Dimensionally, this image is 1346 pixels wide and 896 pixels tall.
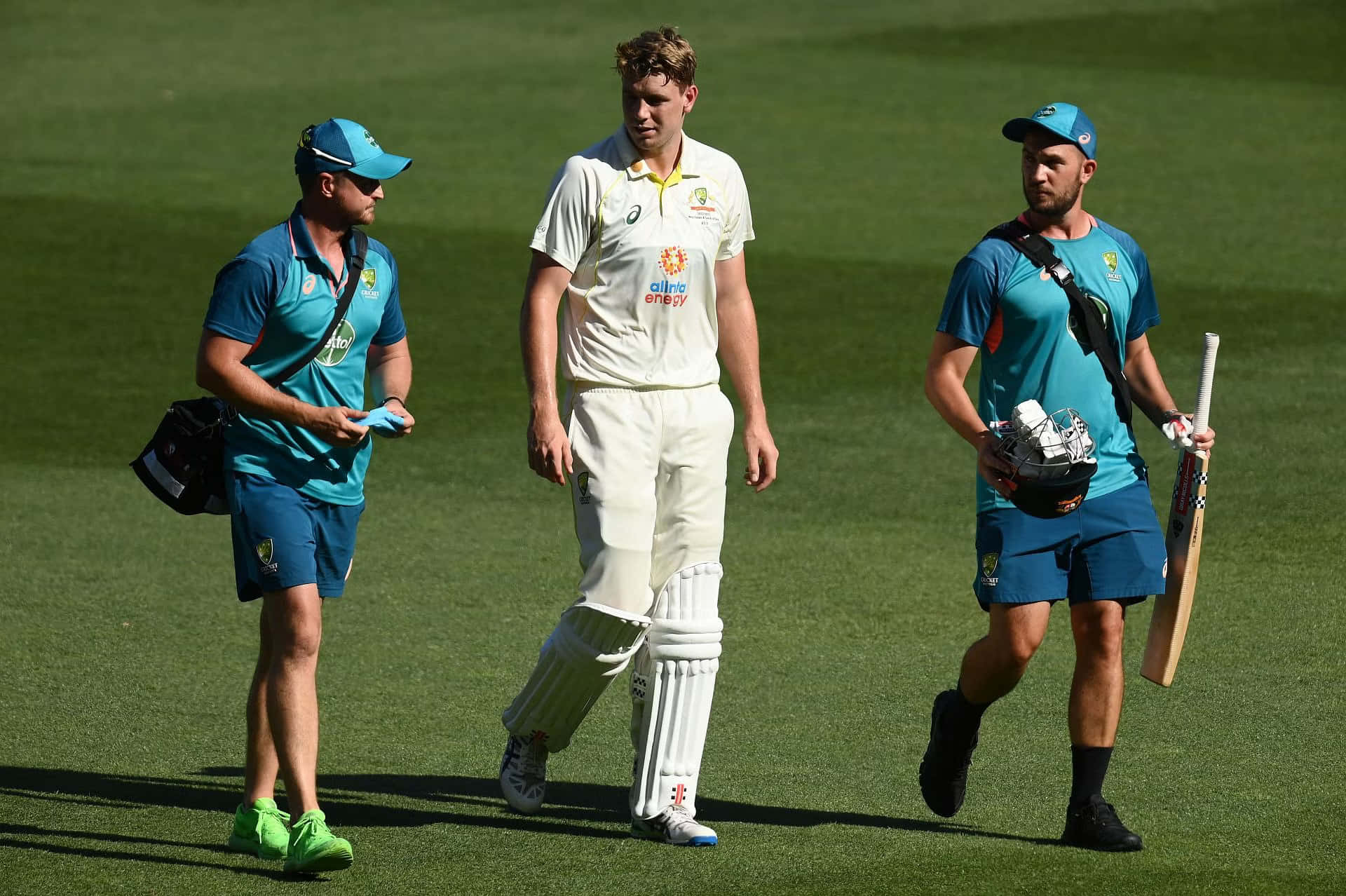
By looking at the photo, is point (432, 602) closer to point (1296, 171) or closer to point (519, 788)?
point (519, 788)

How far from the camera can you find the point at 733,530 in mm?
10992

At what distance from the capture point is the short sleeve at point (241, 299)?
619 cm

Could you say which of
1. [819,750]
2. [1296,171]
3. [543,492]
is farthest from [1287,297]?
[819,750]

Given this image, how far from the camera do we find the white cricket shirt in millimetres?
6539

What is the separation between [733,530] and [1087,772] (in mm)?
4604

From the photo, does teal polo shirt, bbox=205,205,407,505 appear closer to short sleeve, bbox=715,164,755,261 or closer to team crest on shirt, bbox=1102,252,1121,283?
short sleeve, bbox=715,164,755,261

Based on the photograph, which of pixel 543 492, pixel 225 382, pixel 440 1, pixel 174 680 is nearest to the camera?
pixel 225 382

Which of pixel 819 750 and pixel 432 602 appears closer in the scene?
pixel 819 750

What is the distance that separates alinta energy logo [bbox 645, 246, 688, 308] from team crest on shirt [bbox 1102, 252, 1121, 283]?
4.43 feet

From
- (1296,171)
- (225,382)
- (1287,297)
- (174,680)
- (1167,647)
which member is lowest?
(174,680)

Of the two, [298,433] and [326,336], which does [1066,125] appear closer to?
[326,336]

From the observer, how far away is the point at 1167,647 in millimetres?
6805

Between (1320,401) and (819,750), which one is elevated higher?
(1320,401)

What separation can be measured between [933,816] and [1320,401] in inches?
312
